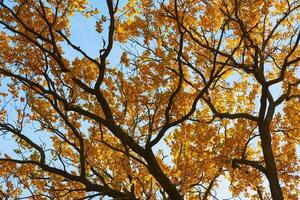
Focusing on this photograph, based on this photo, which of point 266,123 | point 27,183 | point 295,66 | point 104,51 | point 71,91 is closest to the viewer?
point 104,51

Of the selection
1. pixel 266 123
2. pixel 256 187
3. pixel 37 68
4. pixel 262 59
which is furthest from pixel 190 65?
pixel 37 68

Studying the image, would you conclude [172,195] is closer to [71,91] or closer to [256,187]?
[71,91]

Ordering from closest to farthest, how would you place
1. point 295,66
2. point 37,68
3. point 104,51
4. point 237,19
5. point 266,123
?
point 104,51
point 37,68
point 237,19
point 266,123
point 295,66

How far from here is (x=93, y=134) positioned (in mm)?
10750

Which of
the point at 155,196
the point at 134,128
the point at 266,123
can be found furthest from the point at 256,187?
the point at 134,128

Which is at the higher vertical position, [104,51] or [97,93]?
[104,51]

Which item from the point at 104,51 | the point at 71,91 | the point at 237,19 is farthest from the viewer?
the point at 237,19

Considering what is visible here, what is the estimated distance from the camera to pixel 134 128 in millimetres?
10500

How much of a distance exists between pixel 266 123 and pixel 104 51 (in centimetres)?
561

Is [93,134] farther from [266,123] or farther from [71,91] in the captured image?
[266,123]

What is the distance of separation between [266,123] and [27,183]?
7.29 metres

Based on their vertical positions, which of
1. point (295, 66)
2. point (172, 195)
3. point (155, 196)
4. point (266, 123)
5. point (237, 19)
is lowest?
point (172, 195)

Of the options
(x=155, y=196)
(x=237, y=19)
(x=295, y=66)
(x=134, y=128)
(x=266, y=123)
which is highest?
(x=295, y=66)

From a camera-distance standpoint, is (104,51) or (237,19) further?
(237,19)
